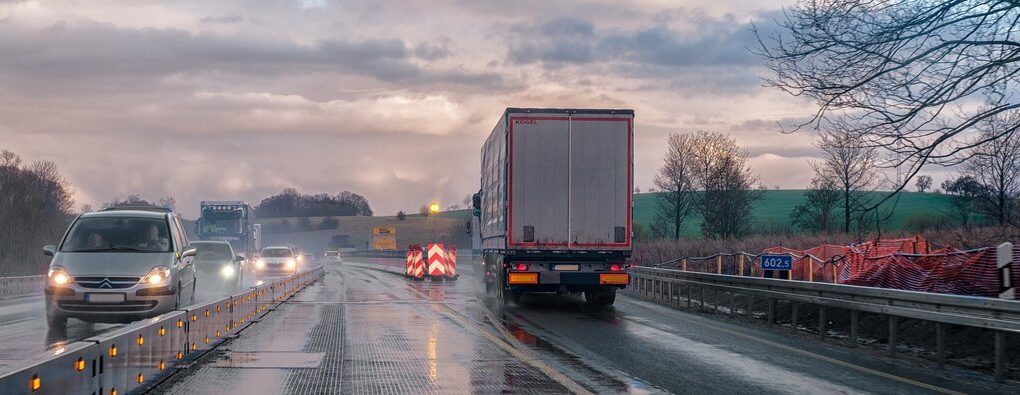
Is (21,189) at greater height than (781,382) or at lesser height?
greater

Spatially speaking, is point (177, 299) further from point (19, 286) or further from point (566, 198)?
point (19, 286)

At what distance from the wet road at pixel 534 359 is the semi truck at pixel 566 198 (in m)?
1.67

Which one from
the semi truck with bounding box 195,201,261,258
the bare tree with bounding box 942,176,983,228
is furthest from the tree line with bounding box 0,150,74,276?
the bare tree with bounding box 942,176,983,228

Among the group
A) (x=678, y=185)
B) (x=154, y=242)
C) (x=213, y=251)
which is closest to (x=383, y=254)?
(x=678, y=185)

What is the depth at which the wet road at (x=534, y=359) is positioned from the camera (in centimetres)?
955

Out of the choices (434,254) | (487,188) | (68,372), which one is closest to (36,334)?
(68,372)

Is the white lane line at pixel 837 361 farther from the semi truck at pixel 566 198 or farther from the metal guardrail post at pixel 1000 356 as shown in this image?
the semi truck at pixel 566 198

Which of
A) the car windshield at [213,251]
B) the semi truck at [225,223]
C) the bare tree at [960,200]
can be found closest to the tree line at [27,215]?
the semi truck at [225,223]

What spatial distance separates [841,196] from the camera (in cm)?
5984

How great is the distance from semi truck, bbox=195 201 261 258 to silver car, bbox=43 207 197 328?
32.9 metres

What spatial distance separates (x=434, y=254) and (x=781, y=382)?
1234 inches

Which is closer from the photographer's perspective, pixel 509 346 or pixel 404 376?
pixel 404 376

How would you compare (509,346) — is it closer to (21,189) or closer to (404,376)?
(404,376)

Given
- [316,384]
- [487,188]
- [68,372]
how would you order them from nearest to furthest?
[68,372] < [316,384] < [487,188]
